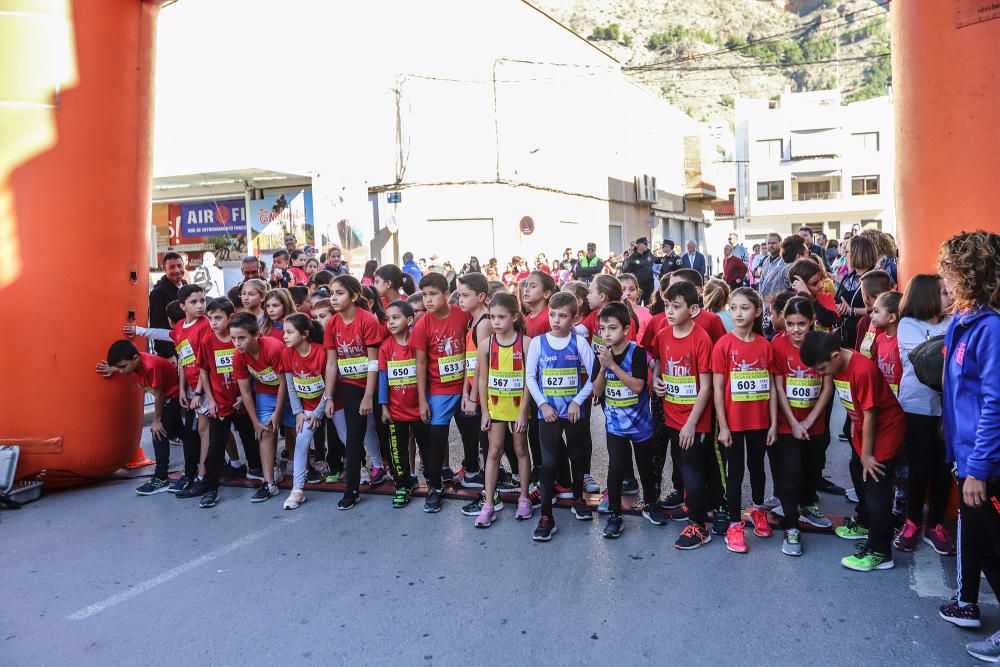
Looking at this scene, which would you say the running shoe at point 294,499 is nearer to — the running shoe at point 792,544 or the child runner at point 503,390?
the child runner at point 503,390

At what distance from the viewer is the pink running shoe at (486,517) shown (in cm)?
522

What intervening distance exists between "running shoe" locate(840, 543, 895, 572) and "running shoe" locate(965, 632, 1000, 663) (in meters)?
0.90

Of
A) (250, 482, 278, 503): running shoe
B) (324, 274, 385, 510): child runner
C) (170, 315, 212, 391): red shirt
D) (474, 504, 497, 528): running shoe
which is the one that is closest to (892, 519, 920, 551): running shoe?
(474, 504, 497, 528): running shoe

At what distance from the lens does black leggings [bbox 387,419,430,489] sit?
586 centimetres

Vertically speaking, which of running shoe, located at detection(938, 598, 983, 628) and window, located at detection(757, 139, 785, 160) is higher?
window, located at detection(757, 139, 785, 160)

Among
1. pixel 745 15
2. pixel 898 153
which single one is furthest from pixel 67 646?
pixel 745 15

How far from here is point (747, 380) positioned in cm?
470

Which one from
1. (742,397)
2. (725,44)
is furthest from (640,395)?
(725,44)

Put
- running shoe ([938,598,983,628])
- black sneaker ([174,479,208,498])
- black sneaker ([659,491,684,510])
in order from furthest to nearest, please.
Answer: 1. black sneaker ([174,479,208,498])
2. black sneaker ([659,491,684,510])
3. running shoe ([938,598,983,628])

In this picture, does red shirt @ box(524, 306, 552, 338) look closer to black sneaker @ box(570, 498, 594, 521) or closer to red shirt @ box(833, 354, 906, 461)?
black sneaker @ box(570, 498, 594, 521)

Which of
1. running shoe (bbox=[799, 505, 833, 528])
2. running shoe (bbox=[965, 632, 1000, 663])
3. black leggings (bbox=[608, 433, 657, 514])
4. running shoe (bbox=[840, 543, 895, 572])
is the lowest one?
running shoe (bbox=[965, 632, 1000, 663])

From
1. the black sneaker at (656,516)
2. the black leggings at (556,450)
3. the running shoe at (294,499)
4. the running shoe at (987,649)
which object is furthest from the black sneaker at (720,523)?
the running shoe at (294,499)

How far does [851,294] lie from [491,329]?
3.39 metres

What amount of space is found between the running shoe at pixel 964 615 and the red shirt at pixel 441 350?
3.49 m
